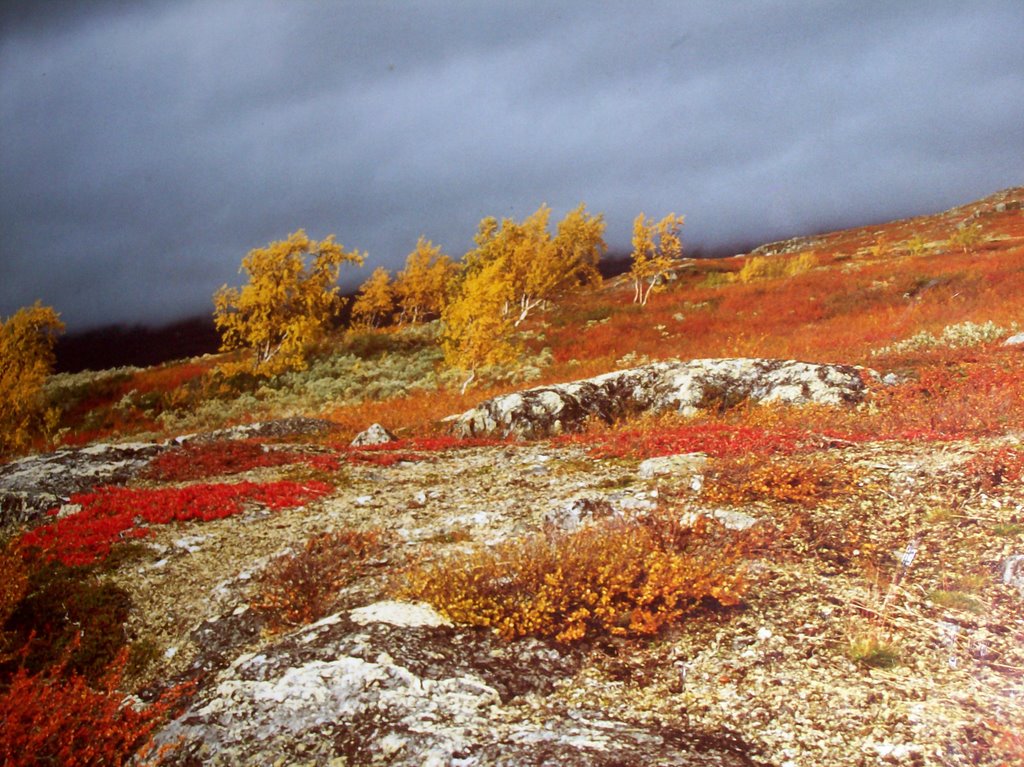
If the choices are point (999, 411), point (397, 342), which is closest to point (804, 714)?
point (999, 411)

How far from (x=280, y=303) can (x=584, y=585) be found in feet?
141

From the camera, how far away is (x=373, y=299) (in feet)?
276

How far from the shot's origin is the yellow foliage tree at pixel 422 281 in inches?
3337

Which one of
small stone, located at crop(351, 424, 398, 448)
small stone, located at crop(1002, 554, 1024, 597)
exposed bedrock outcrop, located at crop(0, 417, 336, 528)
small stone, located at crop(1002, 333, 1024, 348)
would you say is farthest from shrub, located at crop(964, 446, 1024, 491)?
exposed bedrock outcrop, located at crop(0, 417, 336, 528)

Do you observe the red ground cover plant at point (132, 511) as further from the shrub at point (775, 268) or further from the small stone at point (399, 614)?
the shrub at point (775, 268)

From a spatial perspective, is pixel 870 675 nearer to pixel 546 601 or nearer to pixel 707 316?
pixel 546 601

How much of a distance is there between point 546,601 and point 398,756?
236 cm

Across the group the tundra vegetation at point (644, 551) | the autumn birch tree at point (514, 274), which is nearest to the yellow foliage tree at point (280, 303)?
the autumn birch tree at point (514, 274)

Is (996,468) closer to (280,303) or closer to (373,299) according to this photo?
(280,303)

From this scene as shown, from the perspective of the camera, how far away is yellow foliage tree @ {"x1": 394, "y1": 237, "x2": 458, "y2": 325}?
278ft

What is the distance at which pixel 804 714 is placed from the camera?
541cm

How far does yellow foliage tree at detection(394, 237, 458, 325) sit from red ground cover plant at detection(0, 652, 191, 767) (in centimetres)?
7795

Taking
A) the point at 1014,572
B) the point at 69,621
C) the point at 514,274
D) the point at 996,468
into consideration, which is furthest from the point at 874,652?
the point at 514,274

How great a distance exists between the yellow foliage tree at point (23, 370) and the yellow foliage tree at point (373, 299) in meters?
49.3
